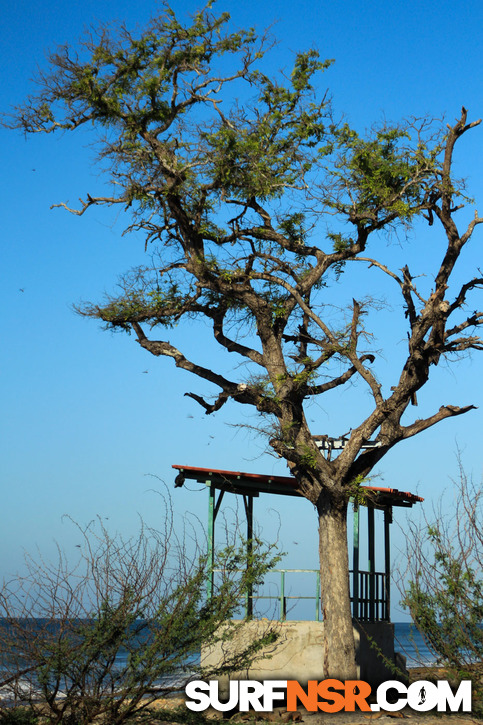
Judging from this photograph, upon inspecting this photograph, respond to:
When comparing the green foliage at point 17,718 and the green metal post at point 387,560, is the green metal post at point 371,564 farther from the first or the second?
the green foliage at point 17,718

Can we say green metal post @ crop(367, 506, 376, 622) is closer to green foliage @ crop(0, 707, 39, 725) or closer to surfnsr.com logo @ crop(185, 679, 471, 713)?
surfnsr.com logo @ crop(185, 679, 471, 713)

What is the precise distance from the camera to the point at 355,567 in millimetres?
16297

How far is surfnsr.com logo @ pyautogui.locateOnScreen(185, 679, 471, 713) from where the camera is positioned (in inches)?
403

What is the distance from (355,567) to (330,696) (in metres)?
3.56

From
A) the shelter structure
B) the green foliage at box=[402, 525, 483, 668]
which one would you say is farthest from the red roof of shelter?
the green foliage at box=[402, 525, 483, 668]

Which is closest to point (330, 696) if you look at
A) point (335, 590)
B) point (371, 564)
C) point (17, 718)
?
point (335, 590)

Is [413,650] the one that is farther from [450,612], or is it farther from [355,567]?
[450,612]

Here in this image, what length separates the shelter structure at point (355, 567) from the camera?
1491cm

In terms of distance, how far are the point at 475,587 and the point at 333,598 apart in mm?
5152

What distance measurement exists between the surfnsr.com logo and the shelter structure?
2.95 feet

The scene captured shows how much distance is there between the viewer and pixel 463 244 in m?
14.1

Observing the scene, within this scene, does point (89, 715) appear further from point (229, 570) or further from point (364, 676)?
point (364, 676)

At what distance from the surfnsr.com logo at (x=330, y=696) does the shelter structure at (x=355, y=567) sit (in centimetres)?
90

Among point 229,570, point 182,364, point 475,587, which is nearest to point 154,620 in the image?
point 229,570
